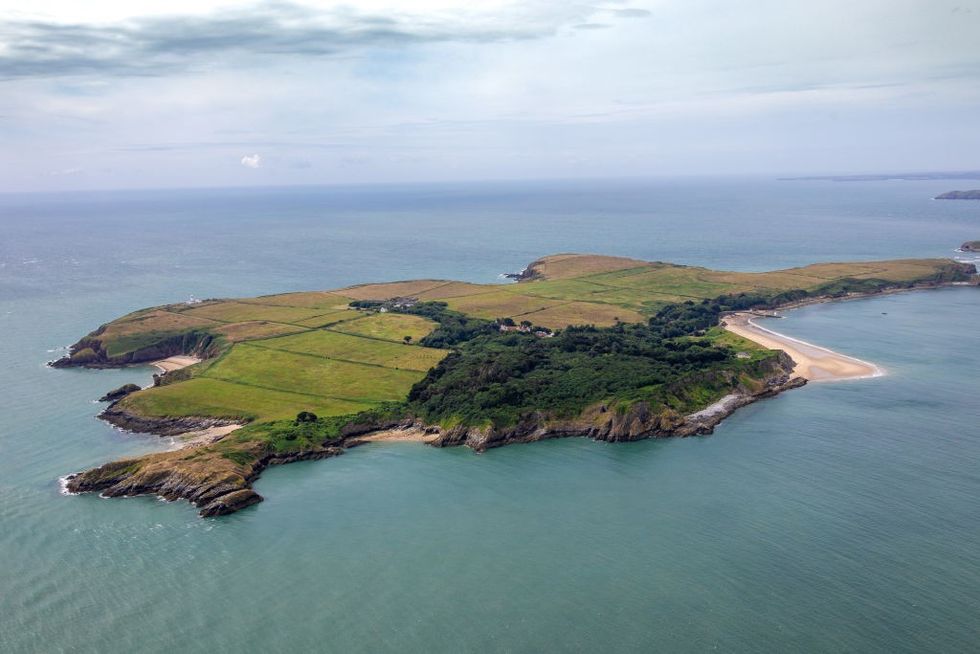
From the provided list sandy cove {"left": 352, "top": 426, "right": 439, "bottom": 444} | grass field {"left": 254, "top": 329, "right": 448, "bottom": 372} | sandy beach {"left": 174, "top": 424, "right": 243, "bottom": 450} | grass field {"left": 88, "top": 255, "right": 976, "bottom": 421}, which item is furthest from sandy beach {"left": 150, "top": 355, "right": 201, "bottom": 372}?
sandy cove {"left": 352, "top": 426, "right": 439, "bottom": 444}

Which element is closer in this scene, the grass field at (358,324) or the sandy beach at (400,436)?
the sandy beach at (400,436)

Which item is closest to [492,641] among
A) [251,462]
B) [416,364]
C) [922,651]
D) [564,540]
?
[564,540]

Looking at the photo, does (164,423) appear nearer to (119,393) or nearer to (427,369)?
(119,393)

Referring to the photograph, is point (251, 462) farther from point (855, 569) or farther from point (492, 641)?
point (855, 569)

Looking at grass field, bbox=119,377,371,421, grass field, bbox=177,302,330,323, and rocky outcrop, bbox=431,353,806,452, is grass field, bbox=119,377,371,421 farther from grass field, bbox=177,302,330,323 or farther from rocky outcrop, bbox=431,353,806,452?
grass field, bbox=177,302,330,323

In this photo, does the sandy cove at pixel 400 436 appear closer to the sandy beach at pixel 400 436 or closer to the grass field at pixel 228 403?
the sandy beach at pixel 400 436

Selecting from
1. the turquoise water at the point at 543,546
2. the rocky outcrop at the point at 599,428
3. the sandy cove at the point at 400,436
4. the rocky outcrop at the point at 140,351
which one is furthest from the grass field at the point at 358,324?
the rocky outcrop at the point at 599,428
